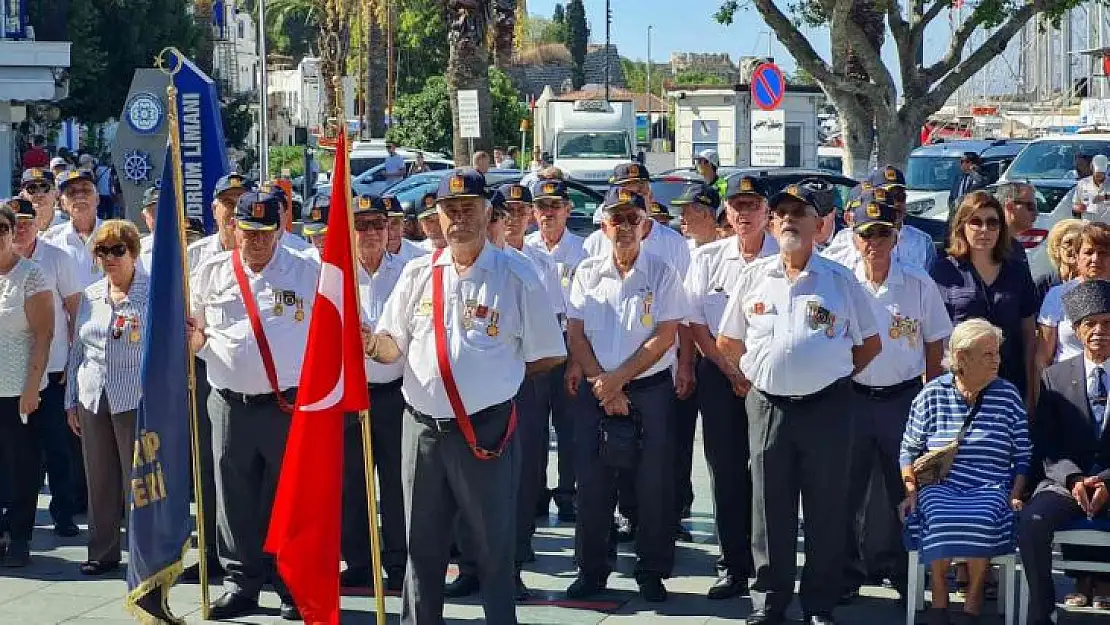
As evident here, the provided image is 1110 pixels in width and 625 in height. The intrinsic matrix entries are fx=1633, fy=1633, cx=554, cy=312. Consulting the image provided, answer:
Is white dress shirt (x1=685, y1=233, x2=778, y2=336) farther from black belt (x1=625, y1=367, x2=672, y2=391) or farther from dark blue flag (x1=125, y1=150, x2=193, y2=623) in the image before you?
dark blue flag (x1=125, y1=150, x2=193, y2=623)

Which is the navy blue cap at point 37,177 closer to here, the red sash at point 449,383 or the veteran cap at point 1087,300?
the red sash at point 449,383

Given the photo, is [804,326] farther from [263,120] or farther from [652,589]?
[263,120]

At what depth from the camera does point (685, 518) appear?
10.6 metres

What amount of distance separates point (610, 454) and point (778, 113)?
3068cm

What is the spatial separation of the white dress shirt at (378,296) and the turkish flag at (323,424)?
5.65 feet

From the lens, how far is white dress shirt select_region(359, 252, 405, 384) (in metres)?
8.72

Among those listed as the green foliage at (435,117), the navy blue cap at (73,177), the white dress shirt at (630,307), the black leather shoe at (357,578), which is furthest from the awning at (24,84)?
the white dress shirt at (630,307)

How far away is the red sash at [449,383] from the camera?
7.02 meters

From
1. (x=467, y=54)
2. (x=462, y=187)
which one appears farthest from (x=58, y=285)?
(x=467, y=54)

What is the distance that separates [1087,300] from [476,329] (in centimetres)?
298

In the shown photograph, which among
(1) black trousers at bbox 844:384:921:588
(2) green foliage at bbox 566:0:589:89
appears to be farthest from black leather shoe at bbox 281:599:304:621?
(2) green foliage at bbox 566:0:589:89

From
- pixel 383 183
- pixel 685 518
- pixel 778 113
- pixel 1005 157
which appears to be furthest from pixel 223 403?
pixel 778 113

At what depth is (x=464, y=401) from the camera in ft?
23.1

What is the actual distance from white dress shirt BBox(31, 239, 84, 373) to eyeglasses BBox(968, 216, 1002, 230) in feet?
17.6
